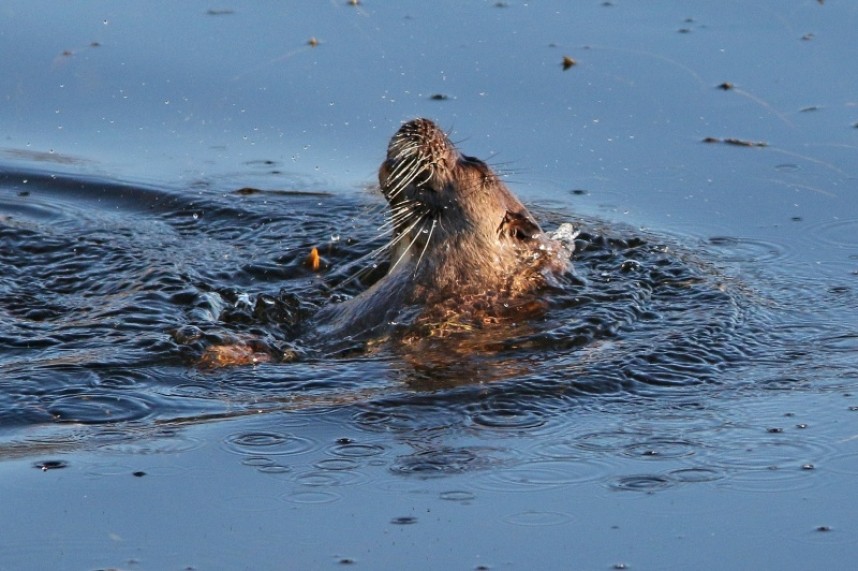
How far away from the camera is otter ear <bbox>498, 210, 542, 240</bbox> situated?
7.26 meters

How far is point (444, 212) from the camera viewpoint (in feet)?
23.3

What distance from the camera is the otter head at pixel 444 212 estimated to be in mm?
6934

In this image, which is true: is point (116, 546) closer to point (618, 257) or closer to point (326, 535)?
point (326, 535)

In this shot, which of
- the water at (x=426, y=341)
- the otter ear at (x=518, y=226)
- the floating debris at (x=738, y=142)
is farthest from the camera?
the floating debris at (x=738, y=142)

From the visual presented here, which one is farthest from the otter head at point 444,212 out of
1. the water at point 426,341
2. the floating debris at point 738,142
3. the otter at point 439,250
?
the floating debris at point 738,142

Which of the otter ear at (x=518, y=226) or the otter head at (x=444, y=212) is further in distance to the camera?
the otter ear at (x=518, y=226)

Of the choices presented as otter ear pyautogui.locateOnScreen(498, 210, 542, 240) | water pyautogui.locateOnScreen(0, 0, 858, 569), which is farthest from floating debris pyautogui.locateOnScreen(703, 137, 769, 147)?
otter ear pyautogui.locateOnScreen(498, 210, 542, 240)

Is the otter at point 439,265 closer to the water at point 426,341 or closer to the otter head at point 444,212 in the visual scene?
the otter head at point 444,212

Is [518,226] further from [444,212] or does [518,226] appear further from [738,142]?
[738,142]

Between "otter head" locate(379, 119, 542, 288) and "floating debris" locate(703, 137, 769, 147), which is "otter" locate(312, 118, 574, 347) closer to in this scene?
"otter head" locate(379, 119, 542, 288)

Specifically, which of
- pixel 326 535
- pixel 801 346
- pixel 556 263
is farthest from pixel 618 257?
pixel 326 535

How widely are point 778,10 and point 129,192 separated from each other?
415 cm

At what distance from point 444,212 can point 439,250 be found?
0.17 meters

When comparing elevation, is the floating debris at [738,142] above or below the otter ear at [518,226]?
above
